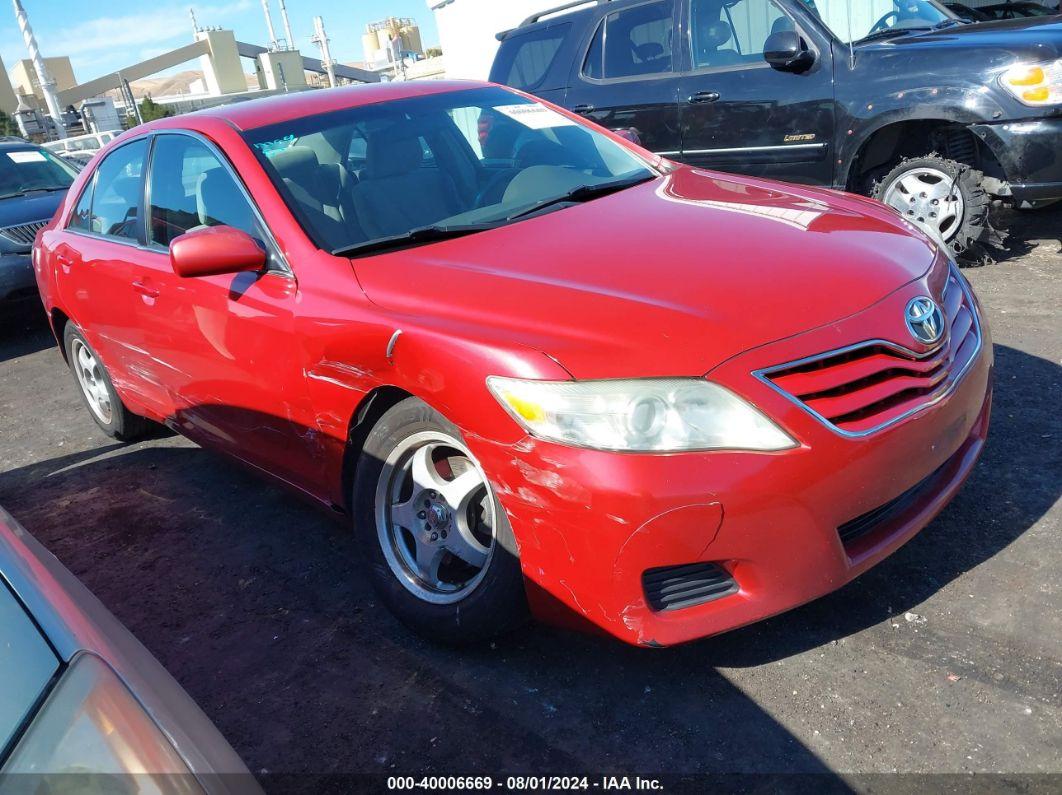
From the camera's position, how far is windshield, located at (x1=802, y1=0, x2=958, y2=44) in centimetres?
614

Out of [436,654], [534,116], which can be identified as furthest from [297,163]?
[436,654]

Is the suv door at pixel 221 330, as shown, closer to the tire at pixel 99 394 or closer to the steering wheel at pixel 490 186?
the steering wheel at pixel 490 186

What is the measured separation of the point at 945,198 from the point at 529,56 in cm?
357

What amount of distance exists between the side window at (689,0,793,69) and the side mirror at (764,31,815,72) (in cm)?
A: 24

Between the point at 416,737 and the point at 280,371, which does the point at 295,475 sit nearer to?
the point at 280,371

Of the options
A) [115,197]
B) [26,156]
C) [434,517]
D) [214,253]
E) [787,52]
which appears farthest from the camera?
[26,156]

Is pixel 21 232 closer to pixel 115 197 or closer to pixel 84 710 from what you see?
pixel 115 197

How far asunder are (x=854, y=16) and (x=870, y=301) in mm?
4659

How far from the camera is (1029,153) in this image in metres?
5.30

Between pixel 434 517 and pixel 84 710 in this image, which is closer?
pixel 84 710

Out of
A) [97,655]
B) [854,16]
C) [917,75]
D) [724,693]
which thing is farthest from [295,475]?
[854,16]

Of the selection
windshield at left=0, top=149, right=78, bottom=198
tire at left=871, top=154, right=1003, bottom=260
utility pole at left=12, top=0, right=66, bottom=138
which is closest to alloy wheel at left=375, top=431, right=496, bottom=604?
tire at left=871, top=154, right=1003, bottom=260

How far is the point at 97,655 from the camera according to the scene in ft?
4.63

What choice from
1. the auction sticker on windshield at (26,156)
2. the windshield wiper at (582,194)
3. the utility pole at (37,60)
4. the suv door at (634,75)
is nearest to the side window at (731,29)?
the suv door at (634,75)
